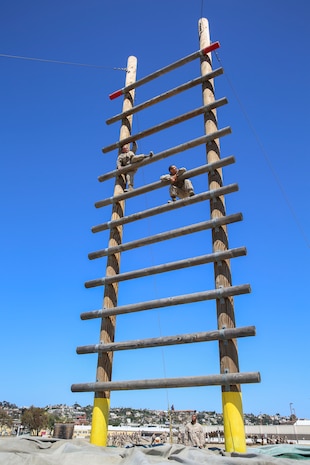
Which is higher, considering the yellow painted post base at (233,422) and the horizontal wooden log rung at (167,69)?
the horizontal wooden log rung at (167,69)

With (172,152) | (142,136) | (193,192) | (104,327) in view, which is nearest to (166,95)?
(142,136)

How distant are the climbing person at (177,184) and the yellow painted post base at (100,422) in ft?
11.0

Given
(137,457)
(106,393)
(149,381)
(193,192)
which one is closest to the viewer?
(137,457)

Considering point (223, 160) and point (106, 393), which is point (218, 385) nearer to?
point (106, 393)

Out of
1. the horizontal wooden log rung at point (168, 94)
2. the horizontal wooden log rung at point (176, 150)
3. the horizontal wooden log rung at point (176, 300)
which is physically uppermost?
the horizontal wooden log rung at point (168, 94)

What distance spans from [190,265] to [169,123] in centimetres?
303

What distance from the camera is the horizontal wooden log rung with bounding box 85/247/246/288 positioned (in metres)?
4.90

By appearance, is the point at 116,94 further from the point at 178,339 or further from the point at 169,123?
the point at 178,339

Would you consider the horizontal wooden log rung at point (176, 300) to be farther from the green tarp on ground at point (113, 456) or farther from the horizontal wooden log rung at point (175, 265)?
the green tarp on ground at point (113, 456)

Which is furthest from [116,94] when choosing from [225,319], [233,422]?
[233,422]

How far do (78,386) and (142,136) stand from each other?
458 centimetres

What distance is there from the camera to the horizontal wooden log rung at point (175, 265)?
4902 mm

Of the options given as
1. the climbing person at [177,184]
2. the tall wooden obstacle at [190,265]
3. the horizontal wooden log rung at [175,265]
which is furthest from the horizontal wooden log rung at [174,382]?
the climbing person at [177,184]

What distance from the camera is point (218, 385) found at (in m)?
4.37
